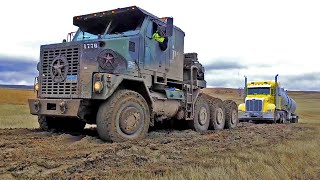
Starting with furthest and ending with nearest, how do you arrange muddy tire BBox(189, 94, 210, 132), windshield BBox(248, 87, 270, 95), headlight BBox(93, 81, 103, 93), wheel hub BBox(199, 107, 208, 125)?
windshield BBox(248, 87, 270, 95)
wheel hub BBox(199, 107, 208, 125)
muddy tire BBox(189, 94, 210, 132)
headlight BBox(93, 81, 103, 93)

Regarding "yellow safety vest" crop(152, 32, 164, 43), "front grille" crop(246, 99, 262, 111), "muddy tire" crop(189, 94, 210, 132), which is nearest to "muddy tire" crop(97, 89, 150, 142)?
"yellow safety vest" crop(152, 32, 164, 43)

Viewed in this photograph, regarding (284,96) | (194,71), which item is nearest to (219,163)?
(194,71)

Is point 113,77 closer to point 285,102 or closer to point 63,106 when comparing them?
point 63,106

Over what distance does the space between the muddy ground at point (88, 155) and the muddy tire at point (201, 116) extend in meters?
3.25

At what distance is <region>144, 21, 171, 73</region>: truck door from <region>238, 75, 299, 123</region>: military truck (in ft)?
49.4

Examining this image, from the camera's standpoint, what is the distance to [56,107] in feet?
28.4

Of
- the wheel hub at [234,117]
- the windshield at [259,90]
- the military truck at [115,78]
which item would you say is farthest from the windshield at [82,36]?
the windshield at [259,90]

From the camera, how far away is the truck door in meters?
10.4

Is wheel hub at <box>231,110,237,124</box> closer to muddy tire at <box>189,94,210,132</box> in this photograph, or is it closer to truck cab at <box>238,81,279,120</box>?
muddy tire at <box>189,94,210,132</box>

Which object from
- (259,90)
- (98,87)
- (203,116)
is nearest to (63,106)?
(98,87)

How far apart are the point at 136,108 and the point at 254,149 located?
3.03 metres

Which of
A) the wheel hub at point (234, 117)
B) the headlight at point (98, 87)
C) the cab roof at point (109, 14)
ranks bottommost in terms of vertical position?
the wheel hub at point (234, 117)

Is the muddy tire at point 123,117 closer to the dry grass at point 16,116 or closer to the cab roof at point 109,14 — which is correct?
the cab roof at point 109,14

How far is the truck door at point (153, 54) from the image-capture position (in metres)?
10.4
